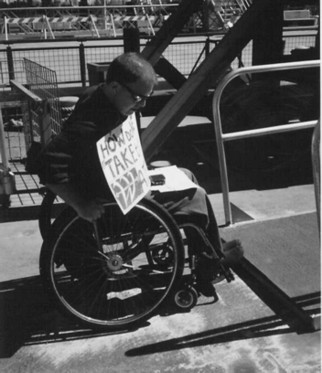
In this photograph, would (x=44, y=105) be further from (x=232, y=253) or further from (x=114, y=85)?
(x=232, y=253)

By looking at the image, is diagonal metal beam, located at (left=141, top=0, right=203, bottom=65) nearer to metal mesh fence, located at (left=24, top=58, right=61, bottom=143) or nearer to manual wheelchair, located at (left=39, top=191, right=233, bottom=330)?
metal mesh fence, located at (left=24, top=58, right=61, bottom=143)

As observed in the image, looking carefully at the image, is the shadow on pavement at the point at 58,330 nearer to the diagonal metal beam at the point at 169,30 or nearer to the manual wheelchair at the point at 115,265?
the manual wheelchair at the point at 115,265

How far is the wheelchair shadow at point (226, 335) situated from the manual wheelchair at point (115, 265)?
Answer: 0.22 meters

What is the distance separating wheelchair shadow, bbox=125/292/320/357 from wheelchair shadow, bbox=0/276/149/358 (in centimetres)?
23

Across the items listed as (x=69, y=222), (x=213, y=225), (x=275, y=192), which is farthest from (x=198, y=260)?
(x=275, y=192)

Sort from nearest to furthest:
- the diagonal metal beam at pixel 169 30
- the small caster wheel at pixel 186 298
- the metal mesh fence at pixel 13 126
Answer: the small caster wheel at pixel 186 298
the diagonal metal beam at pixel 169 30
the metal mesh fence at pixel 13 126

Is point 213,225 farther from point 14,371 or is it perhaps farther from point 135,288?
point 14,371

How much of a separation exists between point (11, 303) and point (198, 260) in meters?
1.26

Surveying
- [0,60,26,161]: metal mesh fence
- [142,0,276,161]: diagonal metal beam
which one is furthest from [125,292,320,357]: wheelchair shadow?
[0,60,26,161]: metal mesh fence

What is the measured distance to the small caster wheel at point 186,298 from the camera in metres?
3.28

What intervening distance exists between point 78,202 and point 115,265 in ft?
1.59

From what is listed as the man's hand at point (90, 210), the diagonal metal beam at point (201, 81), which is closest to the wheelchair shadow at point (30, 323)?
the man's hand at point (90, 210)

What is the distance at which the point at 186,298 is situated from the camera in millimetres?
3293

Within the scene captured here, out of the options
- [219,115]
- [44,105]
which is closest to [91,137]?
[219,115]
